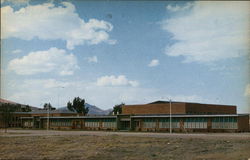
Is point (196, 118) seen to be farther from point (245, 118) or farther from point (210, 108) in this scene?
point (210, 108)

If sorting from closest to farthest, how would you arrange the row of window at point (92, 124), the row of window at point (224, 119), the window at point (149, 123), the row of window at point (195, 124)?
the row of window at point (224, 119) < the row of window at point (195, 124) < the window at point (149, 123) < the row of window at point (92, 124)

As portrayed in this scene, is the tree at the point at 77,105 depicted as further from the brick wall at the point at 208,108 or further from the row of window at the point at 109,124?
the brick wall at the point at 208,108

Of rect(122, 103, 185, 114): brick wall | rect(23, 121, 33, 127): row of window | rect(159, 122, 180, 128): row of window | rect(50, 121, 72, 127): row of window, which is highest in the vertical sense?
rect(122, 103, 185, 114): brick wall

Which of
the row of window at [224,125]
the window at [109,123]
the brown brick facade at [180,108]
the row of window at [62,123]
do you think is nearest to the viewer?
the row of window at [224,125]

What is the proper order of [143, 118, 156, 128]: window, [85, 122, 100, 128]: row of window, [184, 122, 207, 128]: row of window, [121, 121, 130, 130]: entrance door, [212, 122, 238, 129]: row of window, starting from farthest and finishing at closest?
1. [85, 122, 100, 128]: row of window
2. [121, 121, 130, 130]: entrance door
3. [143, 118, 156, 128]: window
4. [184, 122, 207, 128]: row of window
5. [212, 122, 238, 129]: row of window

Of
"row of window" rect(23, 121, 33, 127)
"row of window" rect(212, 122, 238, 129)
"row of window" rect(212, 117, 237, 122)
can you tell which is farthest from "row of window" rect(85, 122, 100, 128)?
"row of window" rect(212, 117, 237, 122)

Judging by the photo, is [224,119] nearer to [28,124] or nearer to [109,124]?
[109,124]

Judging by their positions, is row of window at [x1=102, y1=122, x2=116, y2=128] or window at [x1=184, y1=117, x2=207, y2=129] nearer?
window at [x1=184, y1=117, x2=207, y2=129]

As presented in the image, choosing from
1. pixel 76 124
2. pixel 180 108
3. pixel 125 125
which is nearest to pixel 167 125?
pixel 180 108

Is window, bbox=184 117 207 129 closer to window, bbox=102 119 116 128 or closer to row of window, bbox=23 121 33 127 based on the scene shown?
window, bbox=102 119 116 128

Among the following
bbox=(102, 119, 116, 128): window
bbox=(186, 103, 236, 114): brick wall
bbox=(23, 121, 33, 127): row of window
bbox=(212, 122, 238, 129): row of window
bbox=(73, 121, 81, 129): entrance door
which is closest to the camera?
bbox=(212, 122, 238, 129): row of window

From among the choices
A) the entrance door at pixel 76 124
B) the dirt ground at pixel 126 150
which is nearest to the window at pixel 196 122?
the entrance door at pixel 76 124

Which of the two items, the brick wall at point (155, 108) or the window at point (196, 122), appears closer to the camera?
the window at point (196, 122)

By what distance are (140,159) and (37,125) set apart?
315 feet
